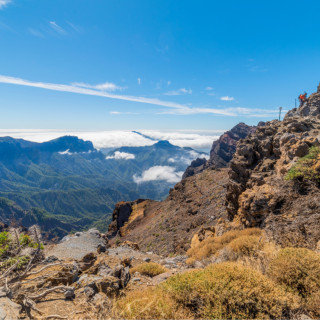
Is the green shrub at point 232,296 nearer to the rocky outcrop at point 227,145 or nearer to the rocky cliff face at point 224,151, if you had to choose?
the rocky outcrop at point 227,145

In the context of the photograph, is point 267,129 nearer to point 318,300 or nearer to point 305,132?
point 305,132

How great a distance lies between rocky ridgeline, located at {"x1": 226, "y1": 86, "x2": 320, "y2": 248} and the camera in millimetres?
7138

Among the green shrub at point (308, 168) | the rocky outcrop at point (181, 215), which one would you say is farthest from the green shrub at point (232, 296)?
the rocky outcrop at point (181, 215)

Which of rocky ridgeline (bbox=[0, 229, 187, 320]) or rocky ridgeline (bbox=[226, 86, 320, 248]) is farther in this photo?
rocky ridgeline (bbox=[226, 86, 320, 248])

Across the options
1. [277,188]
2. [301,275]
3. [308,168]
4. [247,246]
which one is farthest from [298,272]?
Answer: [308,168]

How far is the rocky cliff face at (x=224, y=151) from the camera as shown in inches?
4832

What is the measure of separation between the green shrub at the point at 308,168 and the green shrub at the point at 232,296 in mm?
6583

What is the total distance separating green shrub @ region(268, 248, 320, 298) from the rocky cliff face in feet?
380

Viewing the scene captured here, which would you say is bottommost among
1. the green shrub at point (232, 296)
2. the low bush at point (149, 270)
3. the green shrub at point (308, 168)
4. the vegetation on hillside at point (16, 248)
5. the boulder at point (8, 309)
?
the low bush at point (149, 270)

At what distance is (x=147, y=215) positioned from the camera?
140 ft

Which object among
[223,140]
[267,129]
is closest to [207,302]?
[267,129]

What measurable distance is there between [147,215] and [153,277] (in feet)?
116

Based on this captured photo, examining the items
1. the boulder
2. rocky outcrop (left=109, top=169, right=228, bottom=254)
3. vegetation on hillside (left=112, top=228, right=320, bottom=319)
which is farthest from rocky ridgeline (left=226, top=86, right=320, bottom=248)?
the boulder

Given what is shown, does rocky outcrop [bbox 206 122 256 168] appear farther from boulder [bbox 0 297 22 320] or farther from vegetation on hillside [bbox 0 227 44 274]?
boulder [bbox 0 297 22 320]
